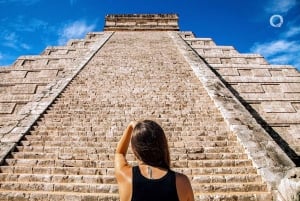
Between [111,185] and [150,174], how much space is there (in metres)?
2.73

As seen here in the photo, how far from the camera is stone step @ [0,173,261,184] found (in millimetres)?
4219

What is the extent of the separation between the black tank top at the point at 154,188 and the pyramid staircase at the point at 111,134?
8.22 feet

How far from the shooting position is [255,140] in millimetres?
5152

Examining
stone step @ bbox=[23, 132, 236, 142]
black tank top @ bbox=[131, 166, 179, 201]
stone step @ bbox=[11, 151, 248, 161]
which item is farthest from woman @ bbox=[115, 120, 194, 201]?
stone step @ bbox=[23, 132, 236, 142]

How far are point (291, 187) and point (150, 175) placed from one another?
8.38ft

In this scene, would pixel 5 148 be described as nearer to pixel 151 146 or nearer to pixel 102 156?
pixel 102 156

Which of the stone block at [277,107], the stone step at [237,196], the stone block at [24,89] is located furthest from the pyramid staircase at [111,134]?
the stone block at [277,107]

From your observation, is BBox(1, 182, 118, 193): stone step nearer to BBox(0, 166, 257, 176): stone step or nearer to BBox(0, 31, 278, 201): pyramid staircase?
BBox(0, 31, 278, 201): pyramid staircase

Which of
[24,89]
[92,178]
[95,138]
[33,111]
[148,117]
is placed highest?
[24,89]

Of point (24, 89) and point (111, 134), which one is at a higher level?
point (24, 89)

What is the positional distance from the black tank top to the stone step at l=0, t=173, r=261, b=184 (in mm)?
2881

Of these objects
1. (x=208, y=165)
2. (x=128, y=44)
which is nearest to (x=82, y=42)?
(x=128, y=44)

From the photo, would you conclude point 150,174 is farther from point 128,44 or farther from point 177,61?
point 128,44

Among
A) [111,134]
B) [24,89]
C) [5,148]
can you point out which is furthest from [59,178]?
[24,89]
